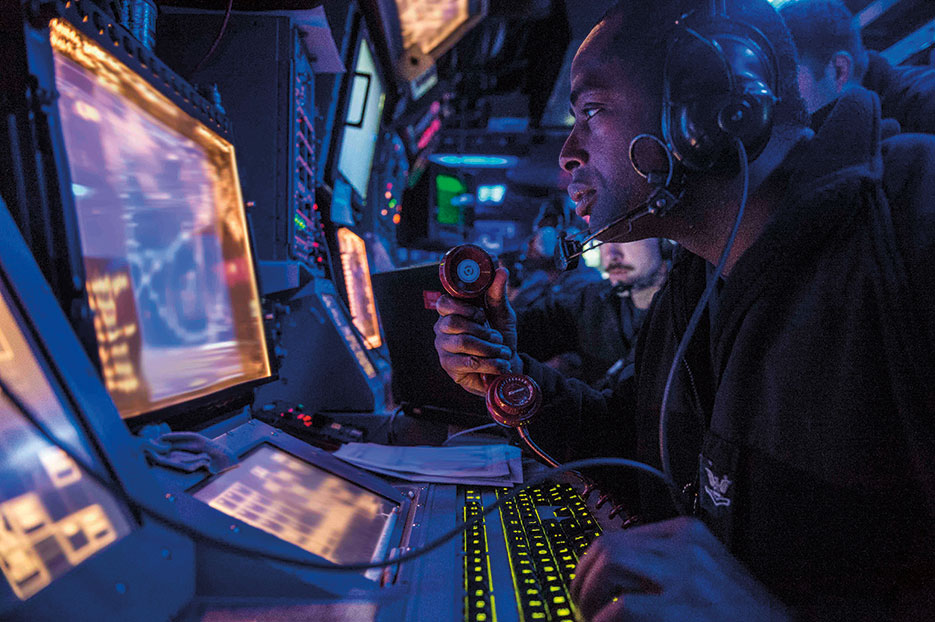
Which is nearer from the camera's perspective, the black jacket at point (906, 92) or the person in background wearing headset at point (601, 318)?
the black jacket at point (906, 92)

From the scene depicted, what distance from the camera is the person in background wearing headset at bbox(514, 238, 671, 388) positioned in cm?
218

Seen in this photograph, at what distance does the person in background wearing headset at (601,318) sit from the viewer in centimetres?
218

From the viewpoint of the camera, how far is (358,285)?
2.22 meters

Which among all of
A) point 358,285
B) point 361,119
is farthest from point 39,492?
point 361,119

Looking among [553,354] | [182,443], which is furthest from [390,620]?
[553,354]

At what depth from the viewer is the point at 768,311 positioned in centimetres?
63

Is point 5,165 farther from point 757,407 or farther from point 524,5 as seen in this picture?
point 524,5

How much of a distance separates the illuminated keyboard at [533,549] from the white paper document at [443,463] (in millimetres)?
50

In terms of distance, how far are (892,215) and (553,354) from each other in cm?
186

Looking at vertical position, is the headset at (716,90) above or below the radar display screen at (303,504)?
above

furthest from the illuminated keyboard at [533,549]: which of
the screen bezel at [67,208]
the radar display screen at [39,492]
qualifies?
the screen bezel at [67,208]

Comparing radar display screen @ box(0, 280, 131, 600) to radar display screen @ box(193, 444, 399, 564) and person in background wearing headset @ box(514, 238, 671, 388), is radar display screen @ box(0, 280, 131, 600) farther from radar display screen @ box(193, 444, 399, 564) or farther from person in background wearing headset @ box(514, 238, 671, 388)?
person in background wearing headset @ box(514, 238, 671, 388)

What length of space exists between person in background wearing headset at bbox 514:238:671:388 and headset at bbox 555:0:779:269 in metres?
1.45

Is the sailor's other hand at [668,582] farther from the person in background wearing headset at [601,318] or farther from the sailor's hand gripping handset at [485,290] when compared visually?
the person in background wearing headset at [601,318]
